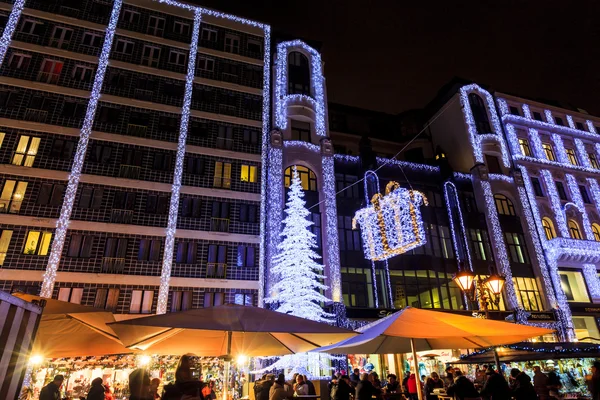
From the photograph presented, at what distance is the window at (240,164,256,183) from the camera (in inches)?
1056

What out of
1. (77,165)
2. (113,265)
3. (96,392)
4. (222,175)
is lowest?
(96,392)

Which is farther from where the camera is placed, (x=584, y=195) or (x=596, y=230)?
(x=584, y=195)

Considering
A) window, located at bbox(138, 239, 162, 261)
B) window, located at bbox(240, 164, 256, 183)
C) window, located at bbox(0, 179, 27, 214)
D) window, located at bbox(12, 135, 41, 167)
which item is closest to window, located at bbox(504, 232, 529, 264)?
window, located at bbox(240, 164, 256, 183)

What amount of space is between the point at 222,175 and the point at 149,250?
22.7ft

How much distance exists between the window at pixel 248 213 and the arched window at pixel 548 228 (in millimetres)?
25291

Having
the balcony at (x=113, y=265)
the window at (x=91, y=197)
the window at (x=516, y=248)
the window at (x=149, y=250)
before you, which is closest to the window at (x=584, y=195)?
the window at (x=516, y=248)

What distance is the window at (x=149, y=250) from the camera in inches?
893

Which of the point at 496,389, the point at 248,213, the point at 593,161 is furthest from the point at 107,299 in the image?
the point at 593,161

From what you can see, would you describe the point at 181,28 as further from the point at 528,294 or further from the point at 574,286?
the point at 574,286

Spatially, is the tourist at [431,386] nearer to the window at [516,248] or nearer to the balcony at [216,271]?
the balcony at [216,271]

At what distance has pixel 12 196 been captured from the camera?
2172 centimetres

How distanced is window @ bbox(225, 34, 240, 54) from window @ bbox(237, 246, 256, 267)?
16086 mm

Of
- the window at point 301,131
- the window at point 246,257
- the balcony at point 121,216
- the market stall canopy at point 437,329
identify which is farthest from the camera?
the window at point 301,131

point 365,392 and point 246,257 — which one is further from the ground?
point 246,257
